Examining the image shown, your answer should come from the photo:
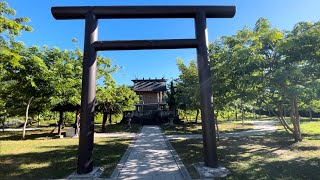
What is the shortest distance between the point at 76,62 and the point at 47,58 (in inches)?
126

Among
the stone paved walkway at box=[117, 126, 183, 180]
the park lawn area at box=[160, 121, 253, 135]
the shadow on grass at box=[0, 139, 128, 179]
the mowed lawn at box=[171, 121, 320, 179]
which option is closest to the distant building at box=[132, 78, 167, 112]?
the park lawn area at box=[160, 121, 253, 135]

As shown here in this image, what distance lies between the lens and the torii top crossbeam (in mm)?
8266

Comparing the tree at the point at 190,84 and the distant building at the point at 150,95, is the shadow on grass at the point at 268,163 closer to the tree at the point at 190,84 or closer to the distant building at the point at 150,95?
the tree at the point at 190,84

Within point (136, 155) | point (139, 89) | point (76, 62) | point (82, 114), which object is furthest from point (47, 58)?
point (139, 89)

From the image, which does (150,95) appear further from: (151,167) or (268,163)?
(268,163)

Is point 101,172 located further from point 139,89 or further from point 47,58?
point 139,89

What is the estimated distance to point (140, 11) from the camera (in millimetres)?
8430

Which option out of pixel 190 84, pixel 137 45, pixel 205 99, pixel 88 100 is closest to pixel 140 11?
pixel 137 45

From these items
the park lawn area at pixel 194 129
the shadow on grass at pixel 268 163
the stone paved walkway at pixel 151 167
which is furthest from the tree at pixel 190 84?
the stone paved walkway at pixel 151 167

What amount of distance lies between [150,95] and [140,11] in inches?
1253

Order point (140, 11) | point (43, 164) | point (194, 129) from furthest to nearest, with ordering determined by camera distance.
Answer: point (194, 129) → point (43, 164) → point (140, 11)

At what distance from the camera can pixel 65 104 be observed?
20422mm

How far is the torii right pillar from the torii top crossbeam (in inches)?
13.8

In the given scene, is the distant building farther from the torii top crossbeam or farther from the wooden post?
the wooden post
